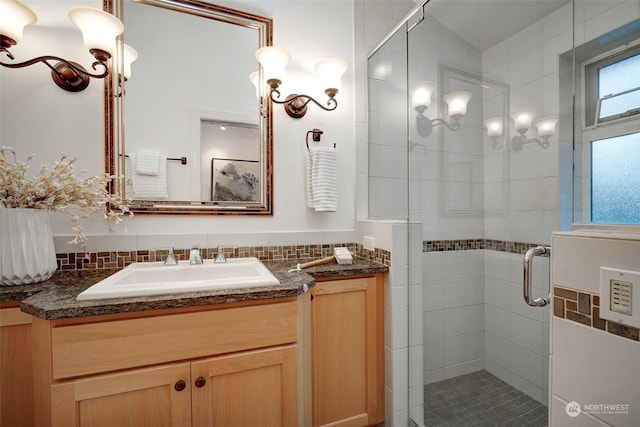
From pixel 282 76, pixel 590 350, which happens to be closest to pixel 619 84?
pixel 590 350

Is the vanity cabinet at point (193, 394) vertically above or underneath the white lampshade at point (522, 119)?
underneath

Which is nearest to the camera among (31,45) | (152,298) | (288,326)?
(152,298)

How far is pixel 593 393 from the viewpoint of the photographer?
0.62 meters

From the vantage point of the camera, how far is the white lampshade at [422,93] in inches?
56.2


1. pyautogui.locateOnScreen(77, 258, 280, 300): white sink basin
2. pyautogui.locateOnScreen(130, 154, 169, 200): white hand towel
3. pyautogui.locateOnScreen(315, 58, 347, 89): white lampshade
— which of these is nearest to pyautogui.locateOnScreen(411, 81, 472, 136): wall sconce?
pyautogui.locateOnScreen(315, 58, 347, 89): white lampshade

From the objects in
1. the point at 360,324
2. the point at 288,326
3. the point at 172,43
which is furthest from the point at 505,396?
the point at 172,43

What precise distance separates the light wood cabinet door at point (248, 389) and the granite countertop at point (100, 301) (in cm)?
22

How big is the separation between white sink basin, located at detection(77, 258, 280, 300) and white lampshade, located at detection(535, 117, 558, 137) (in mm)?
1245

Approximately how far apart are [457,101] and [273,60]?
3.08 feet

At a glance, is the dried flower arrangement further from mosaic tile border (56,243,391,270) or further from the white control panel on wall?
the white control panel on wall

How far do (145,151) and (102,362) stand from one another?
923 millimetres

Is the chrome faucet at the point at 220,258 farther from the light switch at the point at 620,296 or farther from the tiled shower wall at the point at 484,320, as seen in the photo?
the light switch at the point at 620,296

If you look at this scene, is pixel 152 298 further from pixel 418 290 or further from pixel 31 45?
pixel 31 45

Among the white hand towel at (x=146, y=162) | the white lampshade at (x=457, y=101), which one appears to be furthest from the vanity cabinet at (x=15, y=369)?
the white lampshade at (x=457, y=101)
